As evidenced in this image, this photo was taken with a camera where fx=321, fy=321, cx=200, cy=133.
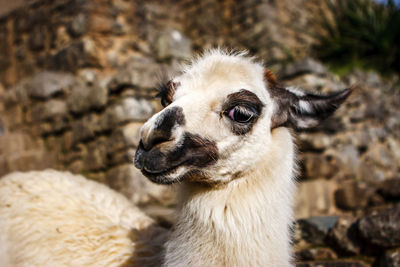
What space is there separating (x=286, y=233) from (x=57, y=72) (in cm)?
415

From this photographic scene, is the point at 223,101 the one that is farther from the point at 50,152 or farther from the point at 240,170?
the point at 50,152

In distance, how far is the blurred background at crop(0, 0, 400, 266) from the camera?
11.7ft

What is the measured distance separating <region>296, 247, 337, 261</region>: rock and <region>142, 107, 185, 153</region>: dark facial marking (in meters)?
1.60

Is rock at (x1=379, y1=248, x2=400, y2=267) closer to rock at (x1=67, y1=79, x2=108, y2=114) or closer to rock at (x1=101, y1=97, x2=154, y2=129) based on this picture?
rock at (x1=101, y1=97, x2=154, y2=129)

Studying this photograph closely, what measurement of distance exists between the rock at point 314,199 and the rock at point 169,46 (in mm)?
2593

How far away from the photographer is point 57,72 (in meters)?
4.68

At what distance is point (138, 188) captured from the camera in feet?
11.8

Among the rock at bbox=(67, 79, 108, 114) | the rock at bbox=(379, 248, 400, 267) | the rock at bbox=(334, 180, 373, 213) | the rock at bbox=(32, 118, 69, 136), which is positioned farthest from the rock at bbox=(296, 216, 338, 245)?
the rock at bbox=(32, 118, 69, 136)

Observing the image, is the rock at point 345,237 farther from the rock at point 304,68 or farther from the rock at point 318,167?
the rock at point 304,68

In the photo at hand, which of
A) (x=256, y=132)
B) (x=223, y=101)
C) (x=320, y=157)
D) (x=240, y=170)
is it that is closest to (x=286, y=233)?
(x=240, y=170)

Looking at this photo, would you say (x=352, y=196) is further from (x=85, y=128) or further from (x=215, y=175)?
(x=85, y=128)

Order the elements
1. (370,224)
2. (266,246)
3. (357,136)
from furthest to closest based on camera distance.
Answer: (357,136) < (370,224) < (266,246)

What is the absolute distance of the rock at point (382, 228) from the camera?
212 cm

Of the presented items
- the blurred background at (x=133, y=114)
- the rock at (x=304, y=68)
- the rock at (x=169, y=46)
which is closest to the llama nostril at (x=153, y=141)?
the blurred background at (x=133, y=114)
